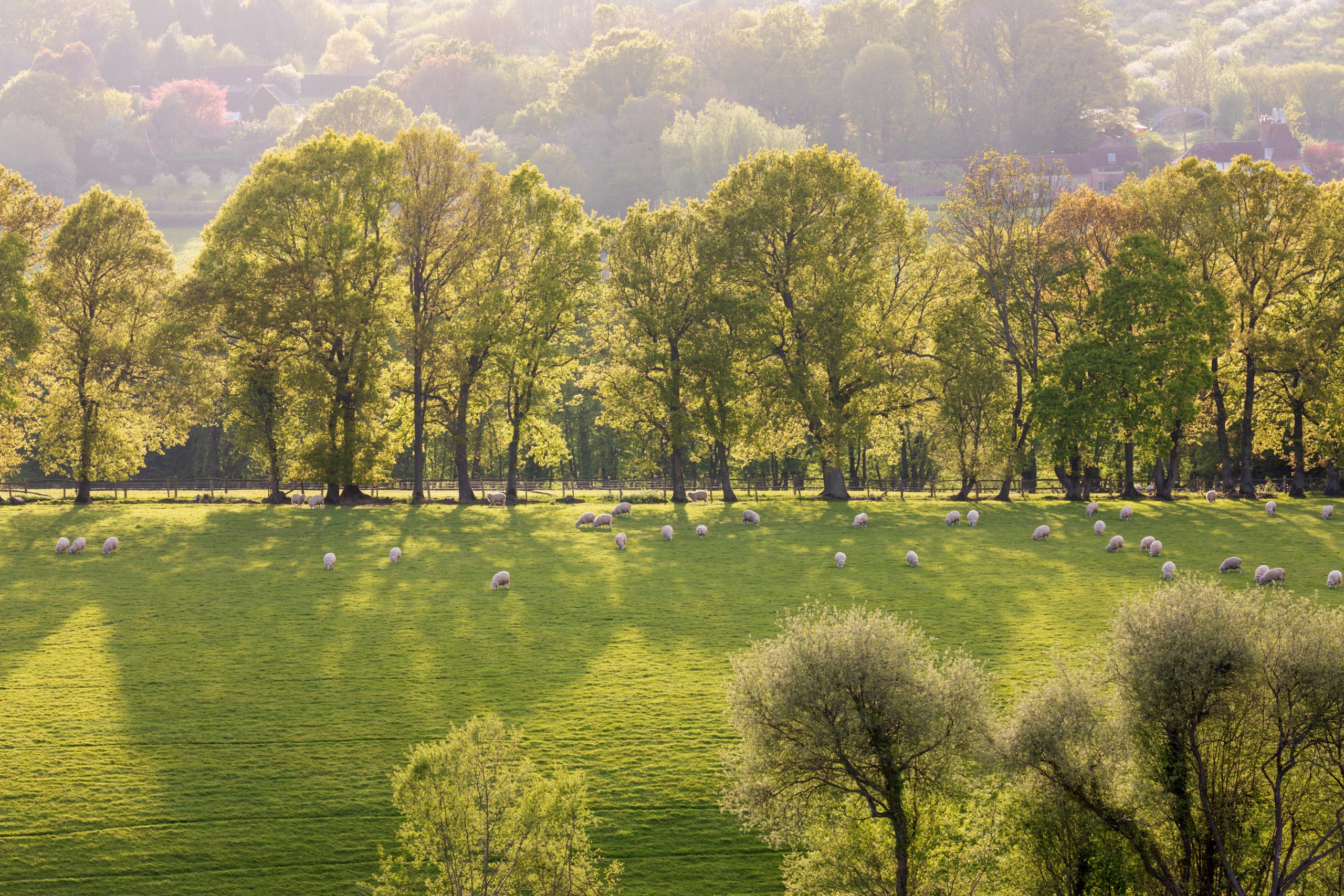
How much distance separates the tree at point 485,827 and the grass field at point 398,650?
222 cm

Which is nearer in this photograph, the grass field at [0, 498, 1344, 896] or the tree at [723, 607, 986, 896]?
the tree at [723, 607, 986, 896]

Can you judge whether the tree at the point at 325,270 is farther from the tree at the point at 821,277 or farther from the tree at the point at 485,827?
the tree at the point at 485,827

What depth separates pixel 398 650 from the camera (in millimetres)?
30922

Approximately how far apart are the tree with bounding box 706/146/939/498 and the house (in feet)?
392

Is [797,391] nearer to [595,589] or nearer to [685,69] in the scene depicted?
[595,589]

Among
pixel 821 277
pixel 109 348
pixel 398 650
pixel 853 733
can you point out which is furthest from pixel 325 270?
pixel 853 733

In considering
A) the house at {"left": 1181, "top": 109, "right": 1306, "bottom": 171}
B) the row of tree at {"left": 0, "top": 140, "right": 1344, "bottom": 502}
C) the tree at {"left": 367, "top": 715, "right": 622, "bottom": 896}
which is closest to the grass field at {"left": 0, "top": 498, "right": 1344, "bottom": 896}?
the tree at {"left": 367, "top": 715, "right": 622, "bottom": 896}

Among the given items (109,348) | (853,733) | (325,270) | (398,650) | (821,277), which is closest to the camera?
(853,733)

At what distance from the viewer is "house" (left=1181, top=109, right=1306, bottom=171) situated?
508 ft

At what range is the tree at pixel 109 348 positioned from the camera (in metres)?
57.2

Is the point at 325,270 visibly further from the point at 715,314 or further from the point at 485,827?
the point at 485,827

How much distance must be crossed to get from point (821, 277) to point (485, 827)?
46916mm

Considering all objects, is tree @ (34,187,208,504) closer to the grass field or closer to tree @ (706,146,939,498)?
the grass field

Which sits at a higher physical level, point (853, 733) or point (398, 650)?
point (853, 733)
